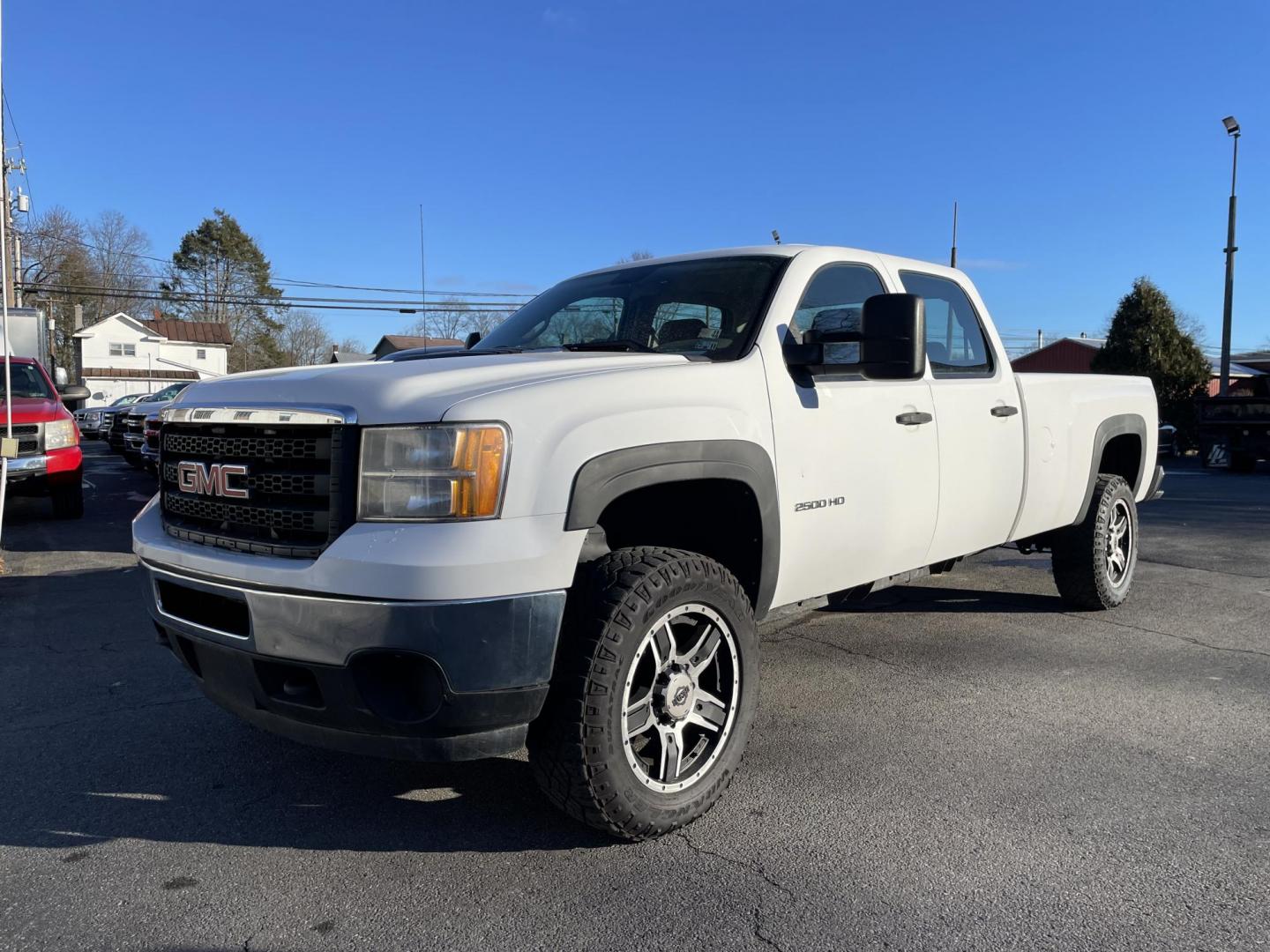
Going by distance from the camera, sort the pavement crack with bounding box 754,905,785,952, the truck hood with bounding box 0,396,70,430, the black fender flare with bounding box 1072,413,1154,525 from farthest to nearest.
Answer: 1. the truck hood with bounding box 0,396,70,430
2. the black fender flare with bounding box 1072,413,1154,525
3. the pavement crack with bounding box 754,905,785,952

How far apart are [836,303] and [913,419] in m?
0.59

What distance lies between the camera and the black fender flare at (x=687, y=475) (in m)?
2.76

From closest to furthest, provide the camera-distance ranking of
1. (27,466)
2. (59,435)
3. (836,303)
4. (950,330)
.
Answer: (836,303) < (950,330) < (27,466) < (59,435)

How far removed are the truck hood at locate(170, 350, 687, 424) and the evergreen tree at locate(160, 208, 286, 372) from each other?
7131 cm

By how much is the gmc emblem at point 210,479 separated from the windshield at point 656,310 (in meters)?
1.39

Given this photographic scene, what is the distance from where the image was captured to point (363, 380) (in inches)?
110

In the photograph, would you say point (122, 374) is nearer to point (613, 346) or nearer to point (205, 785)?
point (205, 785)

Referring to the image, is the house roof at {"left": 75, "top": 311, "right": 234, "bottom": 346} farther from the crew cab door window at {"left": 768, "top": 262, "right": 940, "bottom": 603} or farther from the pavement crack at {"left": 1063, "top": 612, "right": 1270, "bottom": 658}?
the crew cab door window at {"left": 768, "top": 262, "right": 940, "bottom": 603}

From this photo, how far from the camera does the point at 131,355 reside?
209 feet

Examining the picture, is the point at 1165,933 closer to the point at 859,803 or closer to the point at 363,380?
the point at 859,803

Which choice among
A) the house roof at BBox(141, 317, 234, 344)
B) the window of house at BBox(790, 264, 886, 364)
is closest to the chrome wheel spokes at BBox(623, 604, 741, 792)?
the window of house at BBox(790, 264, 886, 364)

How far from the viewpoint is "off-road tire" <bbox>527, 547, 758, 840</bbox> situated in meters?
2.74

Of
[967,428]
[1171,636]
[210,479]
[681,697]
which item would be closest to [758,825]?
[681,697]

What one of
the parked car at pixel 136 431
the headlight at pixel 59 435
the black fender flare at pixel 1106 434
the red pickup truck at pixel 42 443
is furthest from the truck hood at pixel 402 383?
the parked car at pixel 136 431
